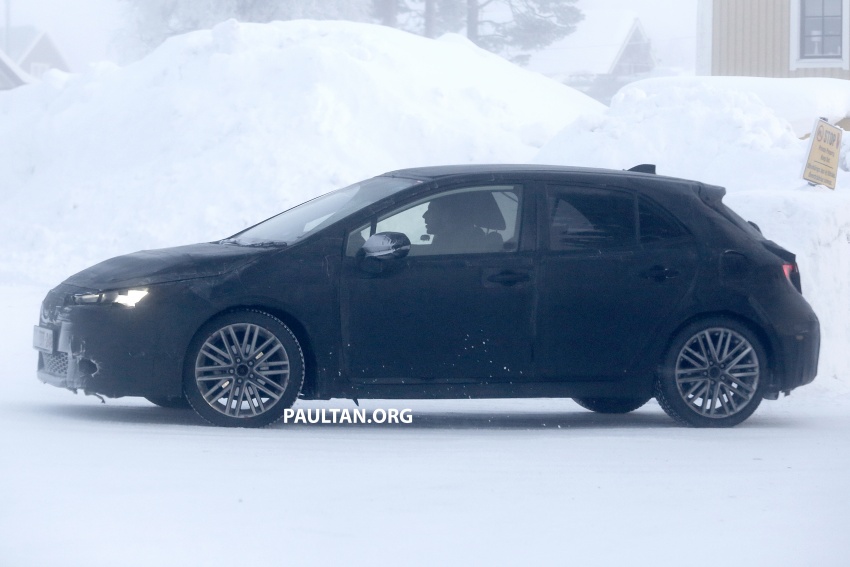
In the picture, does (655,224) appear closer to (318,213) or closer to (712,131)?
(318,213)

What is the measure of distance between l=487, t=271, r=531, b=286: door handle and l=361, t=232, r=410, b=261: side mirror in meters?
0.53

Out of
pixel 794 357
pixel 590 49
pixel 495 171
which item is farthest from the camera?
pixel 590 49

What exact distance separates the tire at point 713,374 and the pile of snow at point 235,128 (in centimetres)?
1290

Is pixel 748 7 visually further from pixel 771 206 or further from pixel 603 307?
pixel 603 307

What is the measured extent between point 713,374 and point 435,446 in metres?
1.91

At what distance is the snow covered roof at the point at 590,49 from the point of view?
6475 cm

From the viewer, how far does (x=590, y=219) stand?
26.8 ft

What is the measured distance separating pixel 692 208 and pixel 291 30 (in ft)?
67.4

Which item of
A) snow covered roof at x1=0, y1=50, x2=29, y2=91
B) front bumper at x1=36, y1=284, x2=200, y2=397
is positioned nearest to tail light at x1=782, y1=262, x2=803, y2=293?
front bumper at x1=36, y1=284, x2=200, y2=397

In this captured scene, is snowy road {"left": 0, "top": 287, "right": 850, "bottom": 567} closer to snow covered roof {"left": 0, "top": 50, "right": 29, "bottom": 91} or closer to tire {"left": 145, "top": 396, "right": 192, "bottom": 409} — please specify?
tire {"left": 145, "top": 396, "right": 192, "bottom": 409}

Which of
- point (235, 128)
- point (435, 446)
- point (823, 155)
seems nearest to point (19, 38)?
point (235, 128)

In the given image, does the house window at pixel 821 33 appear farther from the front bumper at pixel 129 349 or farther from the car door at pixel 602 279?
the front bumper at pixel 129 349

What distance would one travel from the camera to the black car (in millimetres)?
7531

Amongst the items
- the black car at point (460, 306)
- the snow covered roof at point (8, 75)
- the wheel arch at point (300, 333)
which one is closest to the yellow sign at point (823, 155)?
the black car at point (460, 306)
